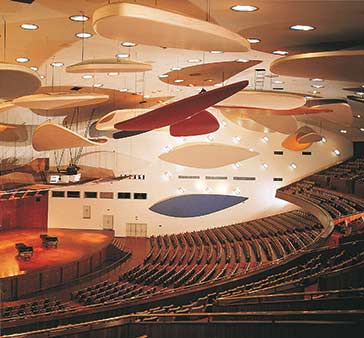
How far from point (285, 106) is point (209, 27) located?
18.0ft

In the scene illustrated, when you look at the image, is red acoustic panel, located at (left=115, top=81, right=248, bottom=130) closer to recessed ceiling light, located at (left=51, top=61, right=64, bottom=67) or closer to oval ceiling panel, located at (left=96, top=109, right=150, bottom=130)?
recessed ceiling light, located at (left=51, top=61, right=64, bottom=67)

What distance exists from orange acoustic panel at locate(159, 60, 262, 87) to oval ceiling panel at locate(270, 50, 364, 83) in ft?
11.3

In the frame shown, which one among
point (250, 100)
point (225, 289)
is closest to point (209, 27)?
point (250, 100)

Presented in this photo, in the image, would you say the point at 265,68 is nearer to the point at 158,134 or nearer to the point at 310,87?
the point at 310,87

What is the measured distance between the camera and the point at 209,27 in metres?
4.36

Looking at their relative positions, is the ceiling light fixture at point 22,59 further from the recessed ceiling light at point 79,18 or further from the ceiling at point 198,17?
the recessed ceiling light at point 79,18

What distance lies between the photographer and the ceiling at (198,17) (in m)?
6.24

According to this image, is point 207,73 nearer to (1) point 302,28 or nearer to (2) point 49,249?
(1) point 302,28

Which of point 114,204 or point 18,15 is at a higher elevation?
point 18,15

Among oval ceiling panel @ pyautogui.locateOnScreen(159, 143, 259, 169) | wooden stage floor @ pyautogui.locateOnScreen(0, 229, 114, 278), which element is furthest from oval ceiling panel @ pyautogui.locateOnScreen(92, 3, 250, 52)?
wooden stage floor @ pyautogui.locateOnScreen(0, 229, 114, 278)

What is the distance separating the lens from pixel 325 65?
248 inches

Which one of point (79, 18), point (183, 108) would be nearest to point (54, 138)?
point (79, 18)

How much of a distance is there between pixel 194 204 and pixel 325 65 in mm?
18791

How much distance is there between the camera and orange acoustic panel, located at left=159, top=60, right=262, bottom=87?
10.7 m
